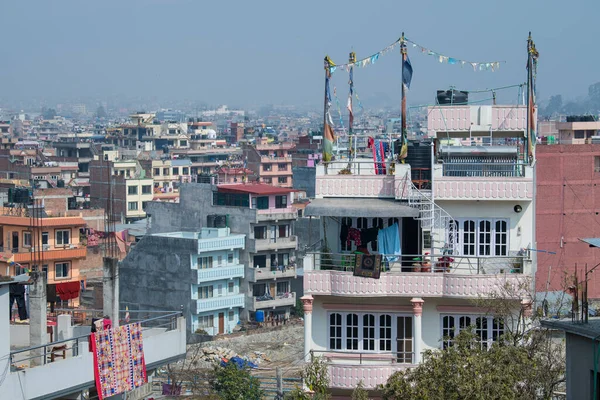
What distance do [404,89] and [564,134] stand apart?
66.8 metres

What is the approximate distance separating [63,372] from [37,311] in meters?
1.23

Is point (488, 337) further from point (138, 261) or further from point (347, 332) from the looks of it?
point (138, 261)

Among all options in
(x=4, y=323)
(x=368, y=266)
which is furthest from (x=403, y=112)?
(x=4, y=323)

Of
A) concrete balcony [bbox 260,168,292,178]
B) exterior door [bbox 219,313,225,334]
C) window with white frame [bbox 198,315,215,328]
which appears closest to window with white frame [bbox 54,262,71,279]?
window with white frame [bbox 198,315,215,328]

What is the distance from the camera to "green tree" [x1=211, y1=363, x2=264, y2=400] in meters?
31.6

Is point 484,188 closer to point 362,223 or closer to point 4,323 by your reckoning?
point 362,223

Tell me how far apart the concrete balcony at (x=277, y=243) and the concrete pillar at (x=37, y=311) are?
38299mm

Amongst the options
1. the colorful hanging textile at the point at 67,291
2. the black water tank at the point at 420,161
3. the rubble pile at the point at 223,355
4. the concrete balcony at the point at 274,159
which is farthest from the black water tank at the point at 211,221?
the concrete balcony at the point at 274,159

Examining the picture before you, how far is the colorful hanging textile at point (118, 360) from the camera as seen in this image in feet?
54.7

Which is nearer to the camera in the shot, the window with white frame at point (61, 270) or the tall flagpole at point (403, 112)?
the tall flagpole at point (403, 112)

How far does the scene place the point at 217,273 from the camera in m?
53.2

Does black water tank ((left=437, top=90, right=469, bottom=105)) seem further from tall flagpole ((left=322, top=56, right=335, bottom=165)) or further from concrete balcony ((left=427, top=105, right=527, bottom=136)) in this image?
tall flagpole ((left=322, top=56, right=335, bottom=165))

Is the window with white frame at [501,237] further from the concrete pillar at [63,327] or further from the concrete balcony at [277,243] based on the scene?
the concrete balcony at [277,243]

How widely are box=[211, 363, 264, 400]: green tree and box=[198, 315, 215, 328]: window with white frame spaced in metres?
17.4
